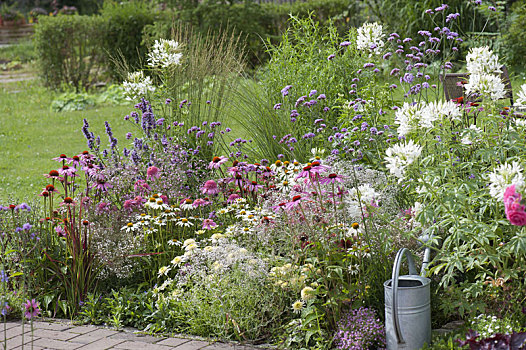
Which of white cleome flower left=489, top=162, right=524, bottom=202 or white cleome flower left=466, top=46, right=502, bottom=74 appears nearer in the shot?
white cleome flower left=489, top=162, right=524, bottom=202

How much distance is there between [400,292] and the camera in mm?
2998

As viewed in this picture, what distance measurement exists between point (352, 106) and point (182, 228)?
63.6 inches

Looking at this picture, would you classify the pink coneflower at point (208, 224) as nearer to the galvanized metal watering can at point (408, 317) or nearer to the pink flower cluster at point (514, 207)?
the galvanized metal watering can at point (408, 317)

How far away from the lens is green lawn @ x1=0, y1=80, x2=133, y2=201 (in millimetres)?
7113

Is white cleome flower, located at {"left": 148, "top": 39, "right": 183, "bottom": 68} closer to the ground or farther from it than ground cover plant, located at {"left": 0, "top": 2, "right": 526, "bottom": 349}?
farther from it

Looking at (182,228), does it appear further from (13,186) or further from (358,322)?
(13,186)

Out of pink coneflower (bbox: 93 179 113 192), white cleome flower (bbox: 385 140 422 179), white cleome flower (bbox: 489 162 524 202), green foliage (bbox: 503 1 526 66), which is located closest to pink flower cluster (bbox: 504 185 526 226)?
white cleome flower (bbox: 489 162 524 202)

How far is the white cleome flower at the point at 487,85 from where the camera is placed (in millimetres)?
3244

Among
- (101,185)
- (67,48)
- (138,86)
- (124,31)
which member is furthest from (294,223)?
(124,31)

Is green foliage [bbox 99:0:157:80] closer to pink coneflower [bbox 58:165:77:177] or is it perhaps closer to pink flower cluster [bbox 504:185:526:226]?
pink coneflower [bbox 58:165:77:177]

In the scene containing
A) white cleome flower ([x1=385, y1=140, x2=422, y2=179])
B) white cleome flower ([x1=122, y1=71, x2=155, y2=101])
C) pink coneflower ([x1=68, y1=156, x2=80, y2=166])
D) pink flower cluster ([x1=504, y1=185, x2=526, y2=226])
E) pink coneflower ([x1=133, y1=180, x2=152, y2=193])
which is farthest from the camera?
white cleome flower ([x1=122, y1=71, x2=155, y2=101])

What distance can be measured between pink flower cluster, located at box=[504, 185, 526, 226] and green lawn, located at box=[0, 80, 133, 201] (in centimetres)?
476

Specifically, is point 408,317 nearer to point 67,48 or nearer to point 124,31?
point 67,48

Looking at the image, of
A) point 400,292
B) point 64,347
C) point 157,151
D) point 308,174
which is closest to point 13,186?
point 157,151
